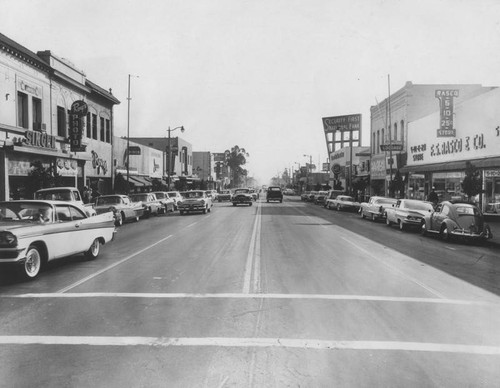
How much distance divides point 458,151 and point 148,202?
64.7ft

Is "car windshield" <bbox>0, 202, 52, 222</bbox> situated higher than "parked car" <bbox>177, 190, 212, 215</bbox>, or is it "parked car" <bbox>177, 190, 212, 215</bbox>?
"car windshield" <bbox>0, 202, 52, 222</bbox>

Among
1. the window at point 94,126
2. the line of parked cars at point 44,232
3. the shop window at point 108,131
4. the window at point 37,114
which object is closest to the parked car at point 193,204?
the window at point 94,126

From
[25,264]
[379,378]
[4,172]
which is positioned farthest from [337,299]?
[4,172]

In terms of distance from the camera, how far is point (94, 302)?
727 cm

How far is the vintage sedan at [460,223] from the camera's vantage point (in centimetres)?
1680

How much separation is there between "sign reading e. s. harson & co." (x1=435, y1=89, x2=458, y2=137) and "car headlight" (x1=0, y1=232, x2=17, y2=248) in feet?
88.8

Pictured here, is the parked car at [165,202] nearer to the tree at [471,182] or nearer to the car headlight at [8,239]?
the tree at [471,182]

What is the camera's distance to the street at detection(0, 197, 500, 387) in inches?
178

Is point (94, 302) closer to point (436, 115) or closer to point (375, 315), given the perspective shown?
point (375, 315)

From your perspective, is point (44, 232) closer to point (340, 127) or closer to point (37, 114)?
point (37, 114)

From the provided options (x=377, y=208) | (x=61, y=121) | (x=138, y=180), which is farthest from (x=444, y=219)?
(x=138, y=180)

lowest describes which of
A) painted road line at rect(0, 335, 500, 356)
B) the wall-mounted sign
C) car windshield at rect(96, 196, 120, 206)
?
painted road line at rect(0, 335, 500, 356)

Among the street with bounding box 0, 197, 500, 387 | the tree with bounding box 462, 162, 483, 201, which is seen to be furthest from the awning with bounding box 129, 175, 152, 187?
the street with bounding box 0, 197, 500, 387

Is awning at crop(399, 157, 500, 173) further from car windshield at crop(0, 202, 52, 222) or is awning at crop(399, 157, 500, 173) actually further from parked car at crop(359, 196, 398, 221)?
car windshield at crop(0, 202, 52, 222)
